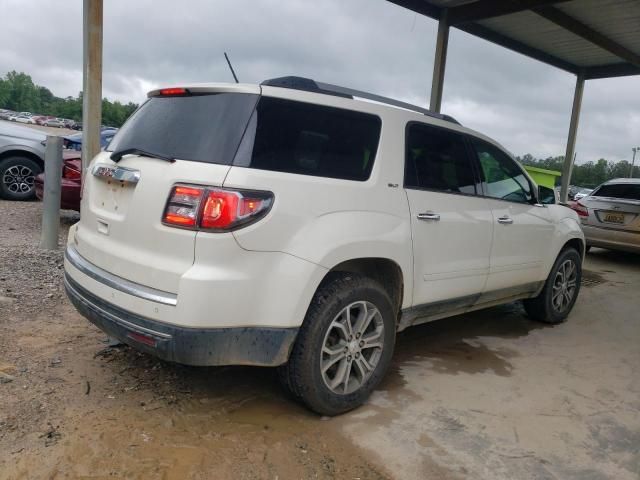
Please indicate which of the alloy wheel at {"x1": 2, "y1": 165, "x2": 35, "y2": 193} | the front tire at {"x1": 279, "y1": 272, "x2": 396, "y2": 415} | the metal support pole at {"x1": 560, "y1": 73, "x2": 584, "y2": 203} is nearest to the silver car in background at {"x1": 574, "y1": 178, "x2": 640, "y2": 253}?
the metal support pole at {"x1": 560, "y1": 73, "x2": 584, "y2": 203}

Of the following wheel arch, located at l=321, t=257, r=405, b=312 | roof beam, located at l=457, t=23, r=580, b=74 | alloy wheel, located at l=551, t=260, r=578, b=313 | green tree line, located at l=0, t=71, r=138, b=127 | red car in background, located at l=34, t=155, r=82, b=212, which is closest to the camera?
wheel arch, located at l=321, t=257, r=405, b=312

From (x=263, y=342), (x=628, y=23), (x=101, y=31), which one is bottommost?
(x=263, y=342)

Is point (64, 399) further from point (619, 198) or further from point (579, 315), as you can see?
point (619, 198)

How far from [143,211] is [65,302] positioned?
2.37 m

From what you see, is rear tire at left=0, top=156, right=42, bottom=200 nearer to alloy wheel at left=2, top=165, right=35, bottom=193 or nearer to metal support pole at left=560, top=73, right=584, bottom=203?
alloy wheel at left=2, top=165, right=35, bottom=193

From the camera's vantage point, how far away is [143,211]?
8.74ft

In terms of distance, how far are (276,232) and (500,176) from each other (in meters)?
2.47

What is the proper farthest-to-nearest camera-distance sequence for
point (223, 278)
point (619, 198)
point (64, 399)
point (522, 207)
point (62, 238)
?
point (619, 198) < point (62, 238) < point (522, 207) < point (64, 399) < point (223, 278)

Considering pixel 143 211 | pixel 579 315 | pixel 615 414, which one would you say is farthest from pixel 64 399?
pixel 579 315

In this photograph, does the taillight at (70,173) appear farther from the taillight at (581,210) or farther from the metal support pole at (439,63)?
the taillight at (581,210)

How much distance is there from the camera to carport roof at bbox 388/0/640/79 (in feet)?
31.1

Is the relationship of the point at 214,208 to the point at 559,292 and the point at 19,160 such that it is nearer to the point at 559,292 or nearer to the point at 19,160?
the point at 559,292

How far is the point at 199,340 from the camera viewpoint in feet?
8.18

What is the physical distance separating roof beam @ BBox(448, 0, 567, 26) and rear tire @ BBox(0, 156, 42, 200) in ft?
26.2
